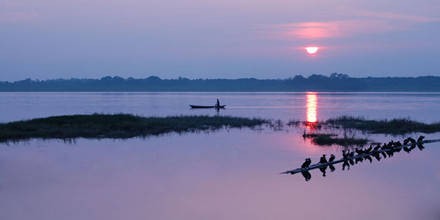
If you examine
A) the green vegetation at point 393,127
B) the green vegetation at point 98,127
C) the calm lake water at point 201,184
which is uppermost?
the green vegetation at point 98,127

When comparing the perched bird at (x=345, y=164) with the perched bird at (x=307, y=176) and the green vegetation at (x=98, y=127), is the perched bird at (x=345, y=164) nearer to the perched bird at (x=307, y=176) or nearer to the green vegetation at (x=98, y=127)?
the perched bird at (x=307, y=176)

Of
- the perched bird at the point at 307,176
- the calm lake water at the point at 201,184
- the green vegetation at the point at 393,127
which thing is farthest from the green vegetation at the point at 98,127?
the perched bird at the point at 307,176

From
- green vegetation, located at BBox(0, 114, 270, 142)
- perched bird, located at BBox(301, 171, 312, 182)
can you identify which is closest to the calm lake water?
perched bird, located at BBox(301, 171, 312, 182)

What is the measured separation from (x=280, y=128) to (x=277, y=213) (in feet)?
81.2

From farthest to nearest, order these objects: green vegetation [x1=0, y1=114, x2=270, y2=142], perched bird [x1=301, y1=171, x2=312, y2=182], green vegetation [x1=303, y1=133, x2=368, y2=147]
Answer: green vegetation [x1=0, y1=114, x2=270, y2=142] < green vegetation [x1=303, y1=133, x2=368, y2=147] < perched bird [x1=301, y1=171, x2=312, y2=182]

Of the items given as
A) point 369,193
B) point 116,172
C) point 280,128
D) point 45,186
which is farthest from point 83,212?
point 280,128

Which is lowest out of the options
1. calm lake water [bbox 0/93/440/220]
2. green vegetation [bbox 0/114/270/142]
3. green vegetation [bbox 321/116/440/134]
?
calm lake water [bbox 0/93/440/220]

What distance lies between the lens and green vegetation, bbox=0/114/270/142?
1311 inches

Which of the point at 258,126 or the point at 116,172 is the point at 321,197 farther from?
the point at 258,126

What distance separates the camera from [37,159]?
25.7 metres

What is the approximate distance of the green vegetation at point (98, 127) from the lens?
109ft

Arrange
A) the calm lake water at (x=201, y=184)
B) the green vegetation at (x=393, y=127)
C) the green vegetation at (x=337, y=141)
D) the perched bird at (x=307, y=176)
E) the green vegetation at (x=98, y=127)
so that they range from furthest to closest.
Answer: the green vegetation at (x=393, y=127) < the green vegetation at (x=98, y=127) < the green vegetation at (x=337, y=141) < the perched bird at (x=307, y=176) < the calm lake water at (x=201, y=184)

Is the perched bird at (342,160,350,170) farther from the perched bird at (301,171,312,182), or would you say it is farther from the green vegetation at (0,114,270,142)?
the green vegetation at (0,114,270,142)

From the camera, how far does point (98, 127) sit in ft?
117
